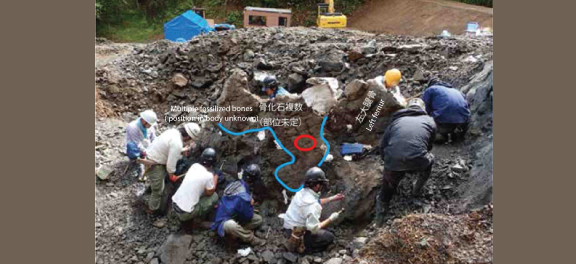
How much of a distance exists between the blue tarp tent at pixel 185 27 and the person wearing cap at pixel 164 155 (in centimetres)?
937

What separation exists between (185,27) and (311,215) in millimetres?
12139

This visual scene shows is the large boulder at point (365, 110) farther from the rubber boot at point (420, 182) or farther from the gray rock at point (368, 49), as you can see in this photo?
the gray rock at point (368, 49)

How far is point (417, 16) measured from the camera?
23453 millimetres

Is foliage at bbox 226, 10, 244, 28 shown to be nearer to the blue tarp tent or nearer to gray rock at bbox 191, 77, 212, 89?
the blue tarp tent

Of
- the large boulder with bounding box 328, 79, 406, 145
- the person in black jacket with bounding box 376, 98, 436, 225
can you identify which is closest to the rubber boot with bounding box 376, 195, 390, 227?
the person in black jacket with bounding box 376, 98, 436, 225

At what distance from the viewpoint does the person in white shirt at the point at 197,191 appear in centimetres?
653

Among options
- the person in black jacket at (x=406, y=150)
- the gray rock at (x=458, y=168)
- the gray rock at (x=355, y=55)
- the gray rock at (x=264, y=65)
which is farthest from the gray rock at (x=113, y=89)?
the gray rock at (x=458, y=168)

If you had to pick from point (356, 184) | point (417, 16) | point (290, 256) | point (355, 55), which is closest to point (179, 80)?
point (355, 55)

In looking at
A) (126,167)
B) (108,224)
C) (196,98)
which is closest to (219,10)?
(196,98)

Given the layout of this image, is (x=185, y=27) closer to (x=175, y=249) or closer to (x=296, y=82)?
(x=296, y=82)

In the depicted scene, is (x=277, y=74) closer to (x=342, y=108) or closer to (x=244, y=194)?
(x=342, y=108)

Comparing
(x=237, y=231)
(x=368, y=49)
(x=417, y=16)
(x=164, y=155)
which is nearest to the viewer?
(x=237, y=231)

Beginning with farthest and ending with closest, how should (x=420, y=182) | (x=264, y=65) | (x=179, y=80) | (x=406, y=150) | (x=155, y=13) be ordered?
(x=155, y=13) < (x=179, y=80) < (x=264, y=65) < (x=420, y=182) < (x=406, y=150)

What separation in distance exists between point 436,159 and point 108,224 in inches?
235
